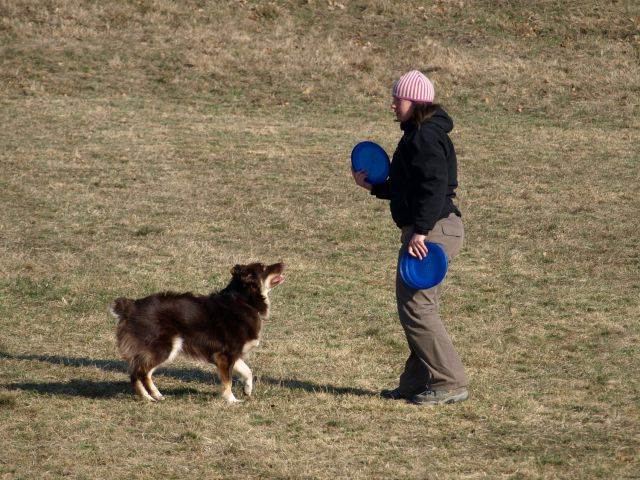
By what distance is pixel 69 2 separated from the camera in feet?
77.6

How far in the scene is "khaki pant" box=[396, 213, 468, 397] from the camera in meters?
6.52

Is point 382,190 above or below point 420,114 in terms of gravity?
below

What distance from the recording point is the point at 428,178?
6.30 meters

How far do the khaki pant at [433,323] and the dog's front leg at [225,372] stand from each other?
124 cm

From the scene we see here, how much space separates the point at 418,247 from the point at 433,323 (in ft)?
1.75

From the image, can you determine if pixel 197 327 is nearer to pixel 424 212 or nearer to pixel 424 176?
pixel 424 212

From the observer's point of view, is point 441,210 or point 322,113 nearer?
point 441,210

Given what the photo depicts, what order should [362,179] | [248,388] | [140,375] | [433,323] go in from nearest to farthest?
1. [433,323]
2. [140,375]
3. [362,179]
4. [248,388]

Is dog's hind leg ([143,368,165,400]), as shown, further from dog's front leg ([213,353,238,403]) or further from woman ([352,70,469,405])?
woman ([352,70,469,405])

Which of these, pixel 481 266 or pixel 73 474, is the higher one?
pixel 481 266

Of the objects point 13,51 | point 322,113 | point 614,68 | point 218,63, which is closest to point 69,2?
point 13,51

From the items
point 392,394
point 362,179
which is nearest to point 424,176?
point 362,179

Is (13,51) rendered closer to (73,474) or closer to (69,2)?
(69,2)

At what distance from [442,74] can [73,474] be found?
17.2m
